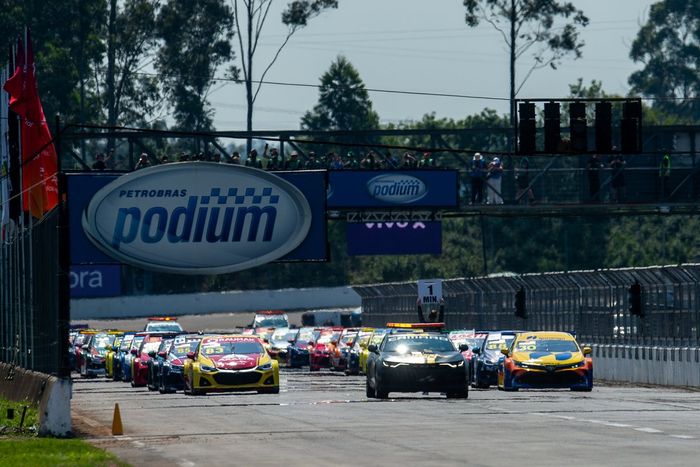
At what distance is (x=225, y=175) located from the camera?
47688 millimetres

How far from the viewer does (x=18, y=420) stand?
27.0m

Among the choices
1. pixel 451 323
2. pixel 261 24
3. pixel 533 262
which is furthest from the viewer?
pixel 533 262

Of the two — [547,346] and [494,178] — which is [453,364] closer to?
[547,346]

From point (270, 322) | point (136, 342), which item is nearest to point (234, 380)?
point (136, 342)

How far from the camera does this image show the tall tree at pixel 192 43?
97.4 meters

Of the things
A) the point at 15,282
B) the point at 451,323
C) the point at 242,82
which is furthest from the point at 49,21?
the point at 15,282

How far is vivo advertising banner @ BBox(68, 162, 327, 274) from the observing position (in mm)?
47188

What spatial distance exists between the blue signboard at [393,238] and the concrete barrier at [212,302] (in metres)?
38.8

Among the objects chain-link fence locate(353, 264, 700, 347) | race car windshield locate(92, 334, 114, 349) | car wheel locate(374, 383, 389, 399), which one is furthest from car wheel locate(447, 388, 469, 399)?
race car windshield locate(92, 334, 114, 349)

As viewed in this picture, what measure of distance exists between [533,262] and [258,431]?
3229 inches

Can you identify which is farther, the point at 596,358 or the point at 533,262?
the point at 533,262

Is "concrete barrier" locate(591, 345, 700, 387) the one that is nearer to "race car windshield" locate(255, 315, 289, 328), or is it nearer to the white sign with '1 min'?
the white sign with '1 min'

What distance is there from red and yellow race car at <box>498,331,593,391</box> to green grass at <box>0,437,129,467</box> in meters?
15.3

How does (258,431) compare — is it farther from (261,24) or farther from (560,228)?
(560,228)
